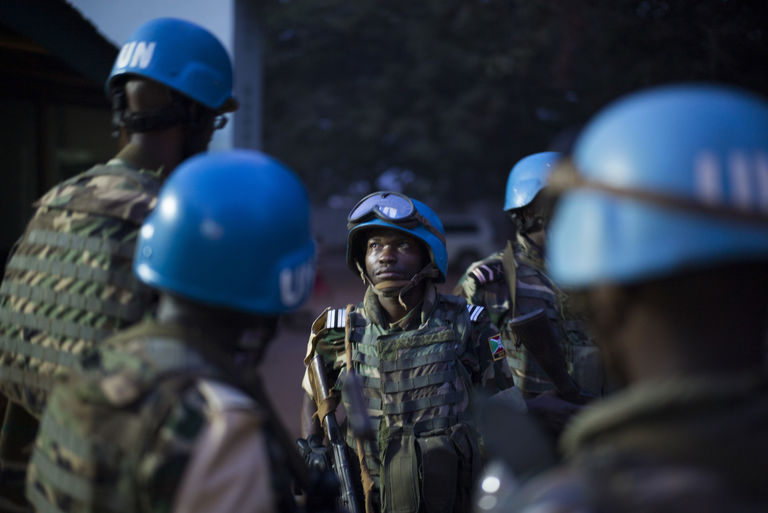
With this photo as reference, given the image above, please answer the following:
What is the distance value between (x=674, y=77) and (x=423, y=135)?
44.2 feet

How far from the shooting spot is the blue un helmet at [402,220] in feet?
11.0

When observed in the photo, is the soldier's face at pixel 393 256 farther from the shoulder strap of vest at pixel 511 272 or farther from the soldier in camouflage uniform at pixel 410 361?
the shoulder strap of vest at pixel 511 272

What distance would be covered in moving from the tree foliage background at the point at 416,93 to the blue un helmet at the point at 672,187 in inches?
618

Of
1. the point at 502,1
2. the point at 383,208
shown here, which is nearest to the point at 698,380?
the point at 383,208

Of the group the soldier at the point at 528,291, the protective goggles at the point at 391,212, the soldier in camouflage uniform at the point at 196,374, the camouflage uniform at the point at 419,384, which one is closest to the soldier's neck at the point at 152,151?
the soldier in camouflage uniform at the point at 196,374

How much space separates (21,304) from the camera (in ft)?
7.64

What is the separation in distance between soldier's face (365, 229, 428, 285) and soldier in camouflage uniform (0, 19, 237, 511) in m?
1.08

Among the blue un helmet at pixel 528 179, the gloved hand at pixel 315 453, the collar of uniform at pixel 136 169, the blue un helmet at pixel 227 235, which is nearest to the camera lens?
the blue un helmet at pixel 227 235

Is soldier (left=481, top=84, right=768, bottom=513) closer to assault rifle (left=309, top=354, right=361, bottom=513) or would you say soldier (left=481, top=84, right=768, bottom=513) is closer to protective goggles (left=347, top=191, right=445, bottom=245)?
assault rifle (left=309, top=354, right=361, bottom=513)

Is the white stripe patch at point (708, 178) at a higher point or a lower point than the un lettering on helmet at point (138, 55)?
lower

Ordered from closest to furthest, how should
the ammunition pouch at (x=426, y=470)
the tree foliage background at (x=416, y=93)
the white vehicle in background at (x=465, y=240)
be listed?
the ammunition pouch at (x=426, y=470) < the tree foliage background at (x=416, y=93) < the white vehicle in background at (x=465, y=240)

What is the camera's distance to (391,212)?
3.35 m

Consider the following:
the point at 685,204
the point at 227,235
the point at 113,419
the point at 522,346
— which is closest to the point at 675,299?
the point at 685,204

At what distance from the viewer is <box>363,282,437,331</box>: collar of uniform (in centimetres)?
335
